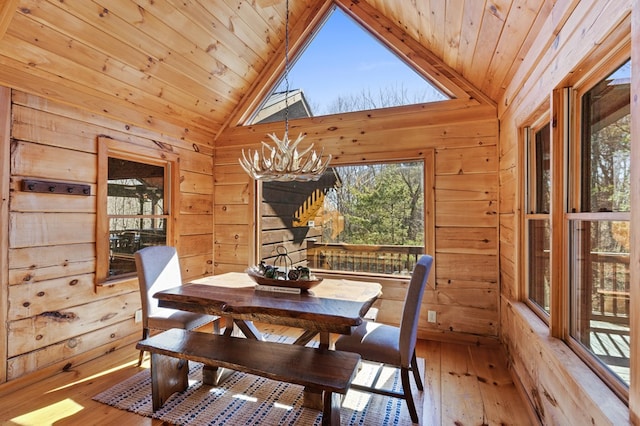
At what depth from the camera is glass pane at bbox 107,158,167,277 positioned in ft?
10.1

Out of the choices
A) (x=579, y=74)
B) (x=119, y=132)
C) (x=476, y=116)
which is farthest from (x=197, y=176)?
(x=579, y=74)

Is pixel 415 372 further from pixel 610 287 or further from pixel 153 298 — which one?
Result: pixel 153 298

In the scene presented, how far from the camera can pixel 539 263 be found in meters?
2.17

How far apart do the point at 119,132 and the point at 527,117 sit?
3495mm

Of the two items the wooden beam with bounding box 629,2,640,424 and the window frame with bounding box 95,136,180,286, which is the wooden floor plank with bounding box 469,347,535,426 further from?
the window frame with bounding box 95,136,180,286

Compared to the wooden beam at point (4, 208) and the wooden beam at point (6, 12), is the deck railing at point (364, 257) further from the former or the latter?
the wooden beam at point (6, 12)

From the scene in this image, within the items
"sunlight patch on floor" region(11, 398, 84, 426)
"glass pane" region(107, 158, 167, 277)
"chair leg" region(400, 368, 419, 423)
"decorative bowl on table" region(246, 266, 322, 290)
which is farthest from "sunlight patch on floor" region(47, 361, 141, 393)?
"chair leg" region(400, 368, 419, 423)

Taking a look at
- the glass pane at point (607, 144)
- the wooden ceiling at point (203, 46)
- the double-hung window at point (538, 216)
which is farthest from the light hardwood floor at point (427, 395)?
the wooden ceiling at point (203, 46)

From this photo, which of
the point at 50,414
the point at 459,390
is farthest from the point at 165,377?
the point at 459,390

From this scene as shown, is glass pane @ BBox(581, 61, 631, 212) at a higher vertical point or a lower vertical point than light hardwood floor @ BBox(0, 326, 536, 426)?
higher

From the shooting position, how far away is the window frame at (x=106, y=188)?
2.88 metres

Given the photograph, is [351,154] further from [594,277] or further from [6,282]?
[6,282]

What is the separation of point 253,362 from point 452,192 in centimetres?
243

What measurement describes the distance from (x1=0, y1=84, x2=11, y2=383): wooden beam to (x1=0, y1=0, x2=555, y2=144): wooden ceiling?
20cm
